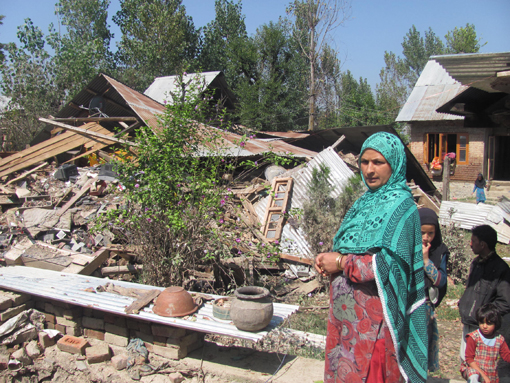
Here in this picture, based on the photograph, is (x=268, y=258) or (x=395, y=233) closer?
(x=395, y=233)

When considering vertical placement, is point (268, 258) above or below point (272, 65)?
below

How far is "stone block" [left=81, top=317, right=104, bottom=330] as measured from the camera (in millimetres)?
4078

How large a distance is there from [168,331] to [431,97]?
15435 millimetres

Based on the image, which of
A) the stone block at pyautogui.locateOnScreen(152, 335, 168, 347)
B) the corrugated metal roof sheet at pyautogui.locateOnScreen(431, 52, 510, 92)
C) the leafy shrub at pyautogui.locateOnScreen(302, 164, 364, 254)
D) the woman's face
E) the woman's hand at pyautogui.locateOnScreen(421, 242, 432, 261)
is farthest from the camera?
the leafy shrub at pyautogui.locateOnScreen(302, 164, 364, 254)

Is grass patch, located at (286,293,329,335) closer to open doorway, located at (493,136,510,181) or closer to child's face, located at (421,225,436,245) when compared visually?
child's face, located at (421,225,436,245)

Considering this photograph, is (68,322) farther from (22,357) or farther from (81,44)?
(81,44)

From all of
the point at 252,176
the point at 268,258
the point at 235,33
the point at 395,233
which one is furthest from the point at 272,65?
the point at 395,233

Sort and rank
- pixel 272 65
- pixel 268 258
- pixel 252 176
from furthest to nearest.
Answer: pixel 272 65 → pixel 252 176 → pixel 268 258

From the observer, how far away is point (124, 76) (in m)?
29.3

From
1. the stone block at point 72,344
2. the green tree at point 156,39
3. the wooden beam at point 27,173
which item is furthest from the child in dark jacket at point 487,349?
the green tree at point 156,39

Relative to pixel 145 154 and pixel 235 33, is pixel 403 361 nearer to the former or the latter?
pixel 145 154

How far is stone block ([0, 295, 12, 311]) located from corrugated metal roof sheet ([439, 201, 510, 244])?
841 centimetres

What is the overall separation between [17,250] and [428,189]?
42.7ft

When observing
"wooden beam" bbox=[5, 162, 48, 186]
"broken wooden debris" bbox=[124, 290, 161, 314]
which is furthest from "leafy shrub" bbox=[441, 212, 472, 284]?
"wooden beam" bbox=[5, 162, 48, 186]
